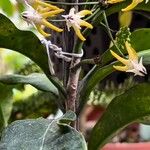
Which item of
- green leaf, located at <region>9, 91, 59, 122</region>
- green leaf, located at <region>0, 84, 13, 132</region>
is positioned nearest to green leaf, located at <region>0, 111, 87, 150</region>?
green leaf, located at <region>0, 84, 13, 132</region>

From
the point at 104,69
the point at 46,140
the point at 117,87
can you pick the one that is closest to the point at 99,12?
the point at 104,69

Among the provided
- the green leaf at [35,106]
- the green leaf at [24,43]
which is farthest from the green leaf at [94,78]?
the green leaf at [35,106]

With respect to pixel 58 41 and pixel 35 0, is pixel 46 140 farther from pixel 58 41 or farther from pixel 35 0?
pixel 58 41

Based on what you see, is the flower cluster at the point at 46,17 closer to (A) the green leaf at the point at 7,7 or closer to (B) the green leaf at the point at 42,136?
(B) the green leaf at the point at 42,136

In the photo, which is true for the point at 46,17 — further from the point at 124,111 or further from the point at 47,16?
the point at 124,111

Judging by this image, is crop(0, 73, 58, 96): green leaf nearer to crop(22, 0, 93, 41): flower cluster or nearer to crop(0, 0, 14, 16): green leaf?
crop(22, 0, 93, 41): flower cluster
